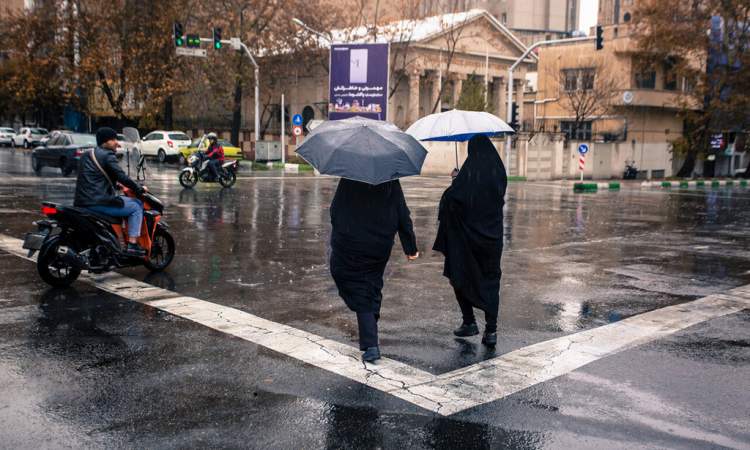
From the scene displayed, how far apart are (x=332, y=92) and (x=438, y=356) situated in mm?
28188

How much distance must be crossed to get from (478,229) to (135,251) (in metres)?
4.46

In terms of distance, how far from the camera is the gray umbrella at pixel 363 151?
550 centimetres

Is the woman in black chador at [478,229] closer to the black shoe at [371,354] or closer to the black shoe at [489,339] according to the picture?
the black shoe at [489,339]

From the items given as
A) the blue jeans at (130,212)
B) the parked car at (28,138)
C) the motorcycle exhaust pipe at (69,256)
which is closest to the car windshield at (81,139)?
the blue jeans at (130,212)

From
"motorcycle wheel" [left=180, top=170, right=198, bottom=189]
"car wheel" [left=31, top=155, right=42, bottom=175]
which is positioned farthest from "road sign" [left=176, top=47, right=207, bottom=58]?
"motorcycle wheel" [left=180, top=170, right=198, bottom=189]

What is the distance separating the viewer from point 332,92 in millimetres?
33219

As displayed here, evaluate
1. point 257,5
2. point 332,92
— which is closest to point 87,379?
point 332,92

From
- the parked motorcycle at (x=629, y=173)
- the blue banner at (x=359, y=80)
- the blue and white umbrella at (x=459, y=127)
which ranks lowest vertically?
the parked motorcycle at (x=629, y=173)

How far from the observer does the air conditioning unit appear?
40072 millimetres

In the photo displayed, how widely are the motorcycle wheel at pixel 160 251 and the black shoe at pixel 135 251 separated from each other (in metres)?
0.41

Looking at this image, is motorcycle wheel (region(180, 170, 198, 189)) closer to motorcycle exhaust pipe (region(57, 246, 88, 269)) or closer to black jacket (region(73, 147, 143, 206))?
black jacket (region(73, 147, 143, 206))

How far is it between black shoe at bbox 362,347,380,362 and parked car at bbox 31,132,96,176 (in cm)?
2278

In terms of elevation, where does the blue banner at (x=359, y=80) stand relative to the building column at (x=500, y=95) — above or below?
below

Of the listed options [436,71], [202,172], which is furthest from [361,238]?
[436,71]
